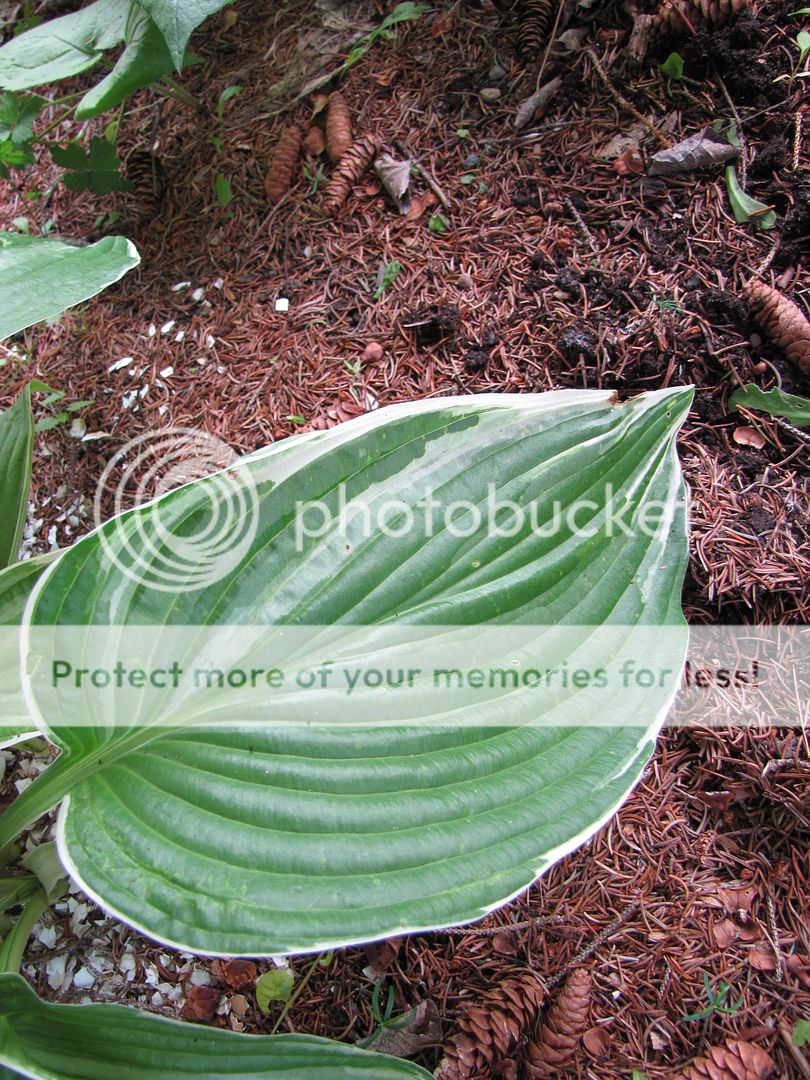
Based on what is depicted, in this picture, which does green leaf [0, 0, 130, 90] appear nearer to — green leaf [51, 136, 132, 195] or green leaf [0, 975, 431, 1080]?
green leaf [51, 136, 132, 195]

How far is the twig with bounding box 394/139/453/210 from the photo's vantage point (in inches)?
58.6

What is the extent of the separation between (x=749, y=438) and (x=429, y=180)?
838 millimetres

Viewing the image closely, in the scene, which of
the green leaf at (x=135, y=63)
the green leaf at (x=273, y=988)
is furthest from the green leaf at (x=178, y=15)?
the green leaf at (x=273, y=988)

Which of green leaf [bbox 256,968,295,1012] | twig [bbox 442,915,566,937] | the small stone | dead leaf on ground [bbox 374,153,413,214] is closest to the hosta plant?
green leaf [bbox 256,968,295,1012]

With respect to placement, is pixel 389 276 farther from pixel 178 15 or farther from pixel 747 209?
pixel 747 209

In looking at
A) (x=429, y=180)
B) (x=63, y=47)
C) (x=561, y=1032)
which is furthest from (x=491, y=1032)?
(x=63, y=47)

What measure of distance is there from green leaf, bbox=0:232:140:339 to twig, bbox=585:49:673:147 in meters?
0.99

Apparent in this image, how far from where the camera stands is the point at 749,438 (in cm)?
123

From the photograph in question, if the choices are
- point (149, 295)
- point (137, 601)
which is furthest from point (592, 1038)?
point (149, 295)

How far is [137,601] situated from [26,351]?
44.0 inches

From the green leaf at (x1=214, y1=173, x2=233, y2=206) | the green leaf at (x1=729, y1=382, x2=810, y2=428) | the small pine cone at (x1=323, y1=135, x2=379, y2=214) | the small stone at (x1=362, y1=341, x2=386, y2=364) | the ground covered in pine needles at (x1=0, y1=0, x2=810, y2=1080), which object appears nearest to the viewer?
the ground covered in pine needles at (x1=0, y1=0, x2=810, y2=1080)

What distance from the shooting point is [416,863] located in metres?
0.77

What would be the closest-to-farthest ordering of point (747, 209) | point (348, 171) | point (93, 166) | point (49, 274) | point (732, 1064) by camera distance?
point (732, 1064)
point (49, 274)
point (747, 209)
point (348, 171)
point (93, 166)

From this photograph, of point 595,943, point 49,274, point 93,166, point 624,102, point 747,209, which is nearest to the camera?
point 595,943
